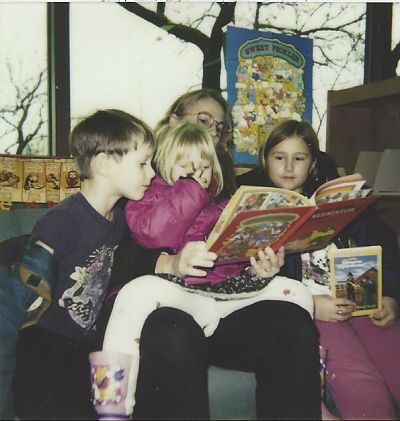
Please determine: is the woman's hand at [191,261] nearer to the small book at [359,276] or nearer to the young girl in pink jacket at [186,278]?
the young girl in pink jacket at [186,278]

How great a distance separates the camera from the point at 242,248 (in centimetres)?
105

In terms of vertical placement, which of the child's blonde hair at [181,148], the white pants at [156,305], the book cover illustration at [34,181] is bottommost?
the white pants at [156,305]

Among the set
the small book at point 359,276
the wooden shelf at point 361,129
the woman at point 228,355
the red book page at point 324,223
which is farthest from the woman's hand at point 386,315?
the wooden shelf at point 361,129

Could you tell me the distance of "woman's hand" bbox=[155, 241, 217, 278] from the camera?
3.31 ft

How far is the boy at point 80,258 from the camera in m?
1.00

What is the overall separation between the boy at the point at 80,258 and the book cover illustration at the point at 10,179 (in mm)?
483

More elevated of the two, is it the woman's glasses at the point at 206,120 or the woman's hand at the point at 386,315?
the woman's glasses at the point at 206,120

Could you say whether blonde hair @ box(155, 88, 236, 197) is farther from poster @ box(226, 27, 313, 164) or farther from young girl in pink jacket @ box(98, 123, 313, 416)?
poster @ box(226, 27, 313, 164)

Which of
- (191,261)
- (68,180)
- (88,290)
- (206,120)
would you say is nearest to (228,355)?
(191,261)

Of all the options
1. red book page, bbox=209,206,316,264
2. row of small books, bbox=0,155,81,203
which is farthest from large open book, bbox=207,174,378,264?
row of small books, bbox=0,155,81,203

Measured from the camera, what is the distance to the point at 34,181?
164 centimetres

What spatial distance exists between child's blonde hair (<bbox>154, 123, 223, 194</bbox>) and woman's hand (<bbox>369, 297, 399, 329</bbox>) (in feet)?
1.91

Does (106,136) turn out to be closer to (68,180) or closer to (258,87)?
(68,180)

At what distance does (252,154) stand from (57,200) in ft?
3.01
